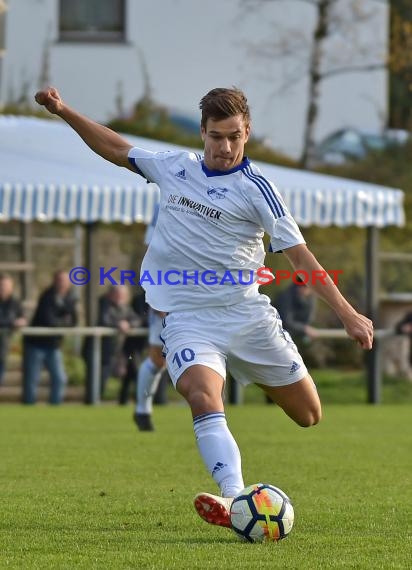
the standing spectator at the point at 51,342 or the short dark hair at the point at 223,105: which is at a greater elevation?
the short dark hair at the point at 223,105

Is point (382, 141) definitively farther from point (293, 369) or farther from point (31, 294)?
point (293, 369)

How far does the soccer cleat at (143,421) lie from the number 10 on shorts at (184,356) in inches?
269

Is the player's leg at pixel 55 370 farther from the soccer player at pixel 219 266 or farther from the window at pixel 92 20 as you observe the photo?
the soccer player at pixel 219 266

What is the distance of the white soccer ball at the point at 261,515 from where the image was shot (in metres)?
6.71

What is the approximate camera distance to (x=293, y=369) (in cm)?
759

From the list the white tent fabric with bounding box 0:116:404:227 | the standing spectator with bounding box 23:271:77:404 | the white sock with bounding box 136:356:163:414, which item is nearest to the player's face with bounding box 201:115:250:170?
the white sock with bounding box 136:356:163:414

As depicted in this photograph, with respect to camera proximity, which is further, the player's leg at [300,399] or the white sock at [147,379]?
the white sock at [147,379]

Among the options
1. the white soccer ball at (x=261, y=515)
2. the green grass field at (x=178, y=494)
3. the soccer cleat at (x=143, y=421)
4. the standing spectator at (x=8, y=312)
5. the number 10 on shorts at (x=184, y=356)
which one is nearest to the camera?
the green grass field at (x=178, y=494)

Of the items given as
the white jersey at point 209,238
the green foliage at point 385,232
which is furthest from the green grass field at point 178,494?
the green foliage at point 385,232

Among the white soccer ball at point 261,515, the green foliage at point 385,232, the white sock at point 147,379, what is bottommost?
the green foliage at point 385,232

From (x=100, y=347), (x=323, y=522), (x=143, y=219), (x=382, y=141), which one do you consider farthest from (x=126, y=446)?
(x=382, y=141)

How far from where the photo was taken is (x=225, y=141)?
7336 mm

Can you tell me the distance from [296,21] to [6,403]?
12.7 m

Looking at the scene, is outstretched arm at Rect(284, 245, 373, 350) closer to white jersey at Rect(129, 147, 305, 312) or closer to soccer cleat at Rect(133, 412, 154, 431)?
white jersey at Rect(129, 147, 305, 312)
